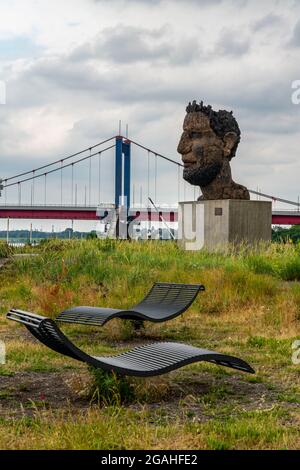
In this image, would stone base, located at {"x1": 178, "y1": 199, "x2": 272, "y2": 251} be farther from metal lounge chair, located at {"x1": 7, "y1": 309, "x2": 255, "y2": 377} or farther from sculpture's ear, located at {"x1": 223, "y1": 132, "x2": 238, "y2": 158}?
metal lounge chair, located at {"x1": 7, "y1": 309, "x2": 255, "y2": 377}

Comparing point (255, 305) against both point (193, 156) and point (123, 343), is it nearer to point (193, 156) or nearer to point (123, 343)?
point (123, 343)

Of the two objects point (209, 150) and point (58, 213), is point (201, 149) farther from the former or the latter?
point (58, 213)

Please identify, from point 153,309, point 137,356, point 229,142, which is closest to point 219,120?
point 229,142

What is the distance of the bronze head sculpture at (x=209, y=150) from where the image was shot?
16812 millimetres

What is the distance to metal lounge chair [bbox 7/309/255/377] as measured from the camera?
4445mm

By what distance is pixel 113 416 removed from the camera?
3977 mm

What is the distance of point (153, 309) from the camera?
775cm

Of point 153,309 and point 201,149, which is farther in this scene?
point 201,149

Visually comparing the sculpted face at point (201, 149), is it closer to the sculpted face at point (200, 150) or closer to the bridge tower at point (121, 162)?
the sculpted face at point (200, 150)

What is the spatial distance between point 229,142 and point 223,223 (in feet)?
6.14

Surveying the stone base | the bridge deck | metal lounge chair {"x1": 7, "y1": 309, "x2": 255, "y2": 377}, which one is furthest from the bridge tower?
metal lounge chair {"x1": 7, "y1": 309, "x2": 255, "y2": 377}

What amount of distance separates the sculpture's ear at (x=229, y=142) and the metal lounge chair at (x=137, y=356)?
12.3 metres

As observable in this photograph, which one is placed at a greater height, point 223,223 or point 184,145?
point 184,145
